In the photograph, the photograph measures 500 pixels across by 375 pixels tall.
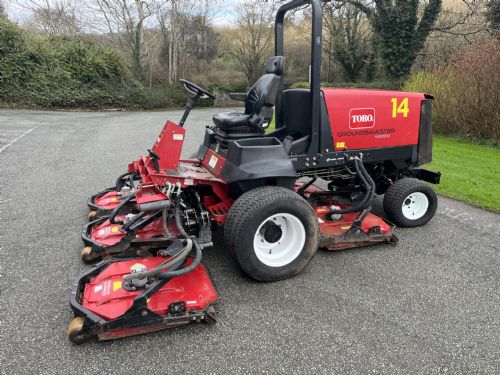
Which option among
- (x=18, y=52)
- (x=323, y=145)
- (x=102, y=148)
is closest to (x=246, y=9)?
(x=18, y=52)

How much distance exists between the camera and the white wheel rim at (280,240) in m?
3.09

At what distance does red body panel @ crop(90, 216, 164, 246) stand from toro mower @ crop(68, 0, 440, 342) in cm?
1

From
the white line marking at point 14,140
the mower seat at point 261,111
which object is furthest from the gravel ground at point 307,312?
the white line marking at point 14,140

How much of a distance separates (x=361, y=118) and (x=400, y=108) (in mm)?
509

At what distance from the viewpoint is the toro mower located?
249cm

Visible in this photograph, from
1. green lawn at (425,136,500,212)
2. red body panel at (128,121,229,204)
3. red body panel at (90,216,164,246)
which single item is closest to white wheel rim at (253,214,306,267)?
red body panel at (128,121,229,204)

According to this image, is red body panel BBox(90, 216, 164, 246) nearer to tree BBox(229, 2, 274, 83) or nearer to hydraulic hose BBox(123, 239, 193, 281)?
hydraulic hose BBox(123, 239, 193, 281)

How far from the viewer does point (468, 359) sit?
2.27m

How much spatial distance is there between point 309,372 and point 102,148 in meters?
7.43

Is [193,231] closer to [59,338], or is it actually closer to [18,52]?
[59,338]

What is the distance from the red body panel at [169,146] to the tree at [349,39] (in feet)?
72.3

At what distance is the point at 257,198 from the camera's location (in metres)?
2.95

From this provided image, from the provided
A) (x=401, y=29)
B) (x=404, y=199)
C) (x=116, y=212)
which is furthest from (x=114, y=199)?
(x=401, y=29)

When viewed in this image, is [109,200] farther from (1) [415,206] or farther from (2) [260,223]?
(1) [415,206]
